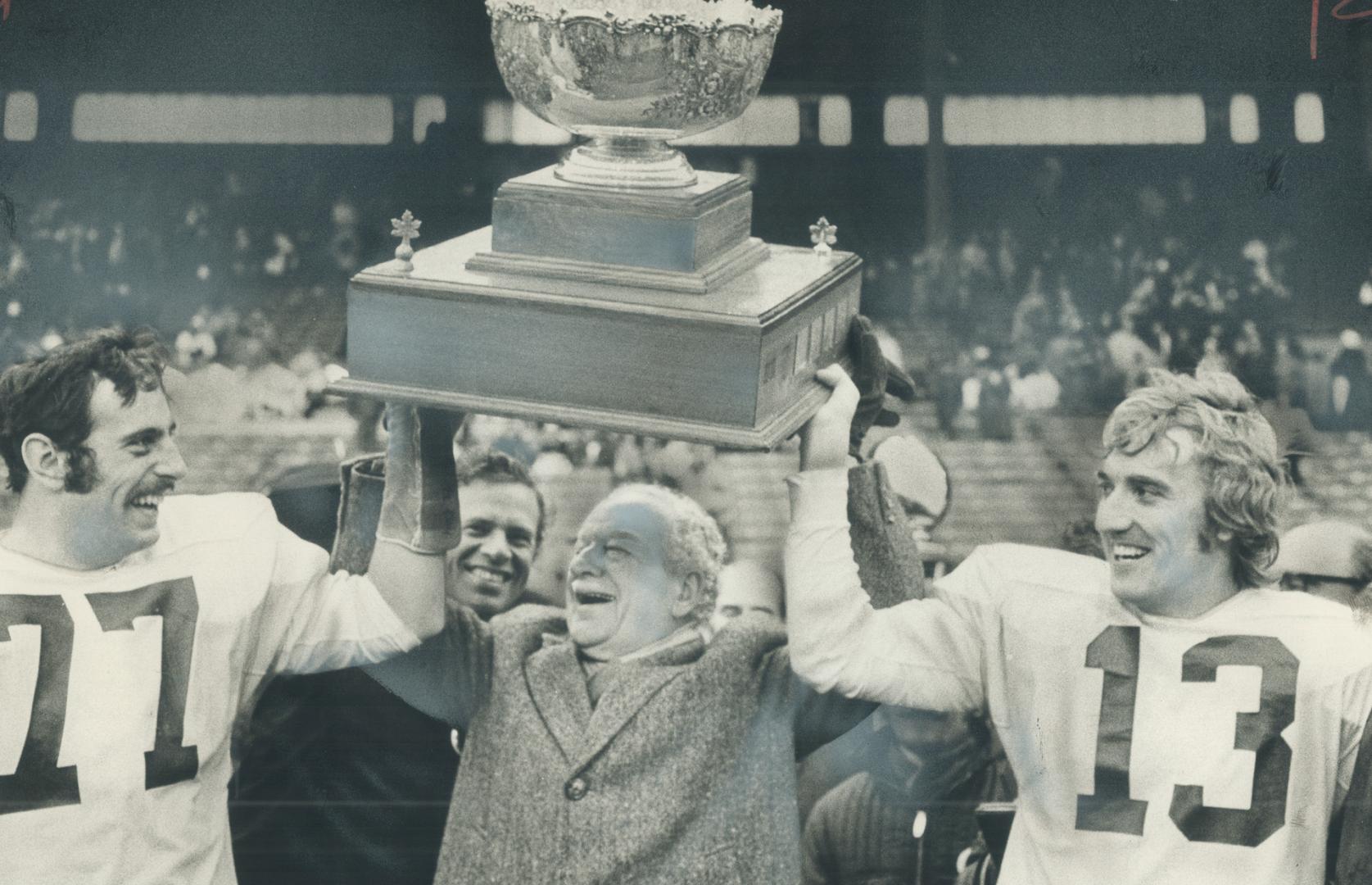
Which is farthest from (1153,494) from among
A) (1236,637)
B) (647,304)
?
(647,304)

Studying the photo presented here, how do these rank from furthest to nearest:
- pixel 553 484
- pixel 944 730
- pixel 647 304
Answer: pixel 553 484, pixel 944 730, pixel 647 304

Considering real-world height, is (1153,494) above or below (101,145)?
below

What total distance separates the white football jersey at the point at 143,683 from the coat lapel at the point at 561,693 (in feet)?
0.78

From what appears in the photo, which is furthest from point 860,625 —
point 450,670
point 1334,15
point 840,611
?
point 1334,15

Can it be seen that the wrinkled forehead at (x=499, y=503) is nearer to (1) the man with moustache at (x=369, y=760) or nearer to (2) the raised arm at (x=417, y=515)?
(1) the man with moustache at (x=369, y=760)

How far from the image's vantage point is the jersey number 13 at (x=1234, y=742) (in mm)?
3188

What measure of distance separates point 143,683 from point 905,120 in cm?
176

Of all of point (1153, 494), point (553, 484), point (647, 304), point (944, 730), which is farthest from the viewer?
point (553, 484)

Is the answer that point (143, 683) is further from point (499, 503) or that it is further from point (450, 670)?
point (499, 503)

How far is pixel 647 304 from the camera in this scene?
2887mm

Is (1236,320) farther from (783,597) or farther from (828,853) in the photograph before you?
(828,853)

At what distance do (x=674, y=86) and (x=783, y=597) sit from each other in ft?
3.65

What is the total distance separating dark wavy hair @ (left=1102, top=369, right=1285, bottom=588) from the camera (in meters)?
3.19

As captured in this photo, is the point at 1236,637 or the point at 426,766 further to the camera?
the point at 426,766
